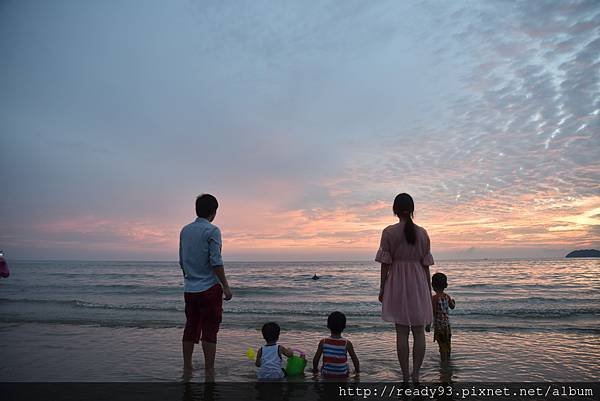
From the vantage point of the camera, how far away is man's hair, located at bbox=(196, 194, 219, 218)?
4.27 metres

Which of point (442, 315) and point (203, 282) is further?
point (442, 315)

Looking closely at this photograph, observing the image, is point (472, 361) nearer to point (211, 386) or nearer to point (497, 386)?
point (497, 386)

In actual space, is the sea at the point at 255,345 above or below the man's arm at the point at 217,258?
below

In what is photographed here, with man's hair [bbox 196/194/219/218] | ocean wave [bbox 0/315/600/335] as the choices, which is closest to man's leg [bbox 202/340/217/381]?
man's hair [bbox 196/194/219/218]

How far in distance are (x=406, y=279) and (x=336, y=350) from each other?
4.24 ft

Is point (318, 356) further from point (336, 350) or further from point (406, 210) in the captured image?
point (406, 210)

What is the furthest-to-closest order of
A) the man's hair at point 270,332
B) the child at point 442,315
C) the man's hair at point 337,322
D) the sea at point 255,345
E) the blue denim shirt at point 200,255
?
1. the child at point 442,315
2. the sea at point 255,345
3. the man's hair at point 270,332
4. the man's hair at point 337,322
5. the blue denim shirt at point 200,255

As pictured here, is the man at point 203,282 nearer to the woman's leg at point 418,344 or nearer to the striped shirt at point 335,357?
the striped shirt at point 335,357

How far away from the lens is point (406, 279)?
402cm

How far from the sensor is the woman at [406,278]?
3963 millimetres

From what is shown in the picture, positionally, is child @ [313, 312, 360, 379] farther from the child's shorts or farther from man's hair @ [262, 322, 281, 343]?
the child's shorts

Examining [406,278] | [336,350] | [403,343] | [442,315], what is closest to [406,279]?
[406,278]

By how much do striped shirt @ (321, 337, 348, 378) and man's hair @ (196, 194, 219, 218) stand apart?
2.08 metres

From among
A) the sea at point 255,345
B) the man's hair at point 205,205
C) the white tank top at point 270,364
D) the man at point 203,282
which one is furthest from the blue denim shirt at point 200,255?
the sea at point 255,345
